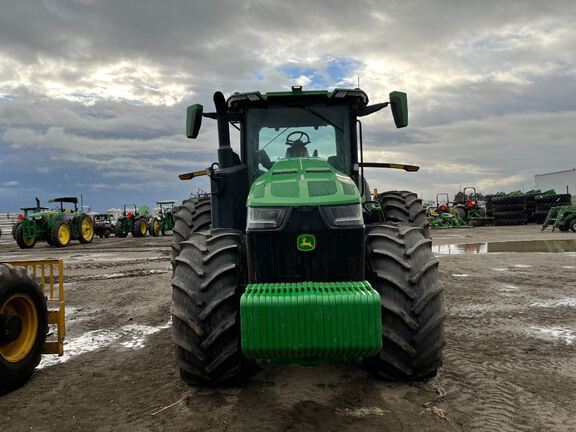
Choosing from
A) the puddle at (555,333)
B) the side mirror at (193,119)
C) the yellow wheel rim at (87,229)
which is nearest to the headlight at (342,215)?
the side mirror at (193,119)

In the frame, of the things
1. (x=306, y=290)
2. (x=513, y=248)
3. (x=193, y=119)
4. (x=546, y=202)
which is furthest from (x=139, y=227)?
(x=306, y=290)

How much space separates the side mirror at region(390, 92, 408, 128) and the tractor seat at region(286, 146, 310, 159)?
1.07 m

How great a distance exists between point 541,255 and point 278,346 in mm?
12152

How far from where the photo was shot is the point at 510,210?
2923cm

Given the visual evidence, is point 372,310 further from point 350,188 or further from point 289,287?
point 350,188

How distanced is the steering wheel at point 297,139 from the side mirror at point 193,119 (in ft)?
3.39

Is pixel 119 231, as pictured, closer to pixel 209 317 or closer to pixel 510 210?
pixel 510 210

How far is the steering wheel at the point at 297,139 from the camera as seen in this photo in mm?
5047

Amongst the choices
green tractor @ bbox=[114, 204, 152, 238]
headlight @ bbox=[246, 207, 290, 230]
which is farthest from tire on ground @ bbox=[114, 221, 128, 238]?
headlight @ bbox=[246, 207, 290, 230]

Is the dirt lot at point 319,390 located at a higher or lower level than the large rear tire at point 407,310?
lower

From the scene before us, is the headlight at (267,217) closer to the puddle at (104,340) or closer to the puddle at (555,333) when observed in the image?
the puddle at (104,340)

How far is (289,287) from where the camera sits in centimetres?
324

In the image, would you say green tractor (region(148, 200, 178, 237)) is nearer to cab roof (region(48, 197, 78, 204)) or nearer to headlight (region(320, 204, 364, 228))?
cab roof (region(48, 197, 78, 204))

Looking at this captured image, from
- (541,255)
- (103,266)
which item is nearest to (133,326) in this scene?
(103,266)
